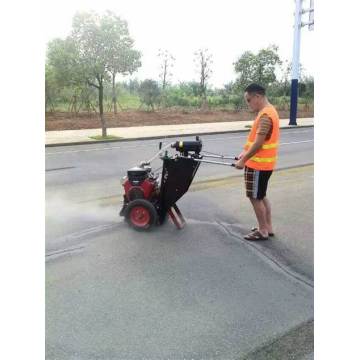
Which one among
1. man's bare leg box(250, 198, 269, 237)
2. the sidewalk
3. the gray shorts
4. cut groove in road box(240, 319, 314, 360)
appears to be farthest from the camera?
the sidewalk

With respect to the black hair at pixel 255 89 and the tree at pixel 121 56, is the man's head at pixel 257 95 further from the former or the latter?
the tree at pixel 121 56

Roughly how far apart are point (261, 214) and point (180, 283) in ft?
3.67

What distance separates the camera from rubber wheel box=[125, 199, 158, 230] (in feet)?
12.3

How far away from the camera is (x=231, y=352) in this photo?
2.14m

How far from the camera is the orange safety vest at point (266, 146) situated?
132 inches

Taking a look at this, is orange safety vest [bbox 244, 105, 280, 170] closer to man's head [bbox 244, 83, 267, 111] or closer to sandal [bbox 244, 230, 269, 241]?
man's head [bbox 244, 83, 267, 111]

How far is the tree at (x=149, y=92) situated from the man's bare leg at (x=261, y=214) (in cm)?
1420

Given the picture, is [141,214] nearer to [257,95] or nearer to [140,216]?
[140,216]

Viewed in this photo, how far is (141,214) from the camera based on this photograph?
12.6 ft

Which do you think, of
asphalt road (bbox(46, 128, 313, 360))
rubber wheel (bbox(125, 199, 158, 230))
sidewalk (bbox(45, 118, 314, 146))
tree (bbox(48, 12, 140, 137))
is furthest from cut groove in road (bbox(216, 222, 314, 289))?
tree (bbox(48, 12, 140, 137))
